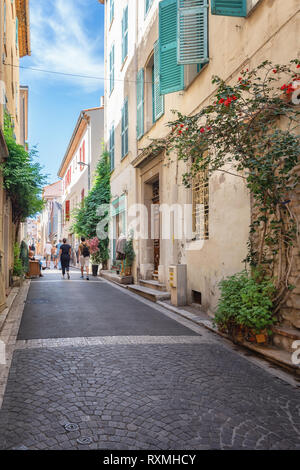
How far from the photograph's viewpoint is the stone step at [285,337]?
16.0ft

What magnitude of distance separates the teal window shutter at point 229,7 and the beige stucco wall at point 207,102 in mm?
167

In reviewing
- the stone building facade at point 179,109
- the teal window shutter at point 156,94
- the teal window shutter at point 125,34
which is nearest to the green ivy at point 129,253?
the stone building facade at point 179,109

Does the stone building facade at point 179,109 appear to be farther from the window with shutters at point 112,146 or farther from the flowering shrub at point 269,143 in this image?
the flowering shrub at point 269,143

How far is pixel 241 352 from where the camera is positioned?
5.26 meters

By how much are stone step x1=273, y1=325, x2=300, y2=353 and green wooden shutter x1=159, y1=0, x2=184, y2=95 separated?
247 inches

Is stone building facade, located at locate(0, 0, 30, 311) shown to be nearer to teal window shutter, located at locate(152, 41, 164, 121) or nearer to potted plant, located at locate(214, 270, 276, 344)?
teal window shutter, located at locate(152, 41, 164, 121)

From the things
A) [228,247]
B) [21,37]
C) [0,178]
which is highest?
[21,37]

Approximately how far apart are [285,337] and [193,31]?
609cm

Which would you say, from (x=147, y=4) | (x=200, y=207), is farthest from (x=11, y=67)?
(x=200, y=207)

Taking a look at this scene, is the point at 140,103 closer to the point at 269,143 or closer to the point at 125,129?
the point at 125,129

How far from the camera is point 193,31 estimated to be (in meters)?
7.96
